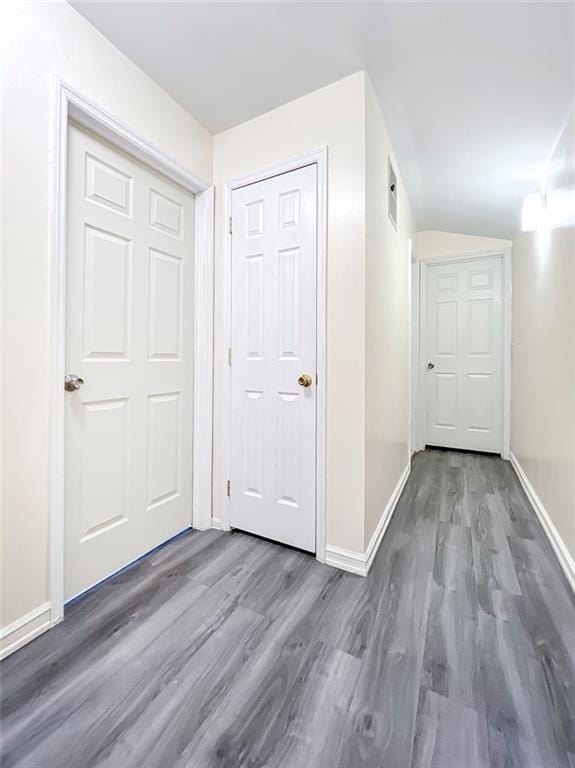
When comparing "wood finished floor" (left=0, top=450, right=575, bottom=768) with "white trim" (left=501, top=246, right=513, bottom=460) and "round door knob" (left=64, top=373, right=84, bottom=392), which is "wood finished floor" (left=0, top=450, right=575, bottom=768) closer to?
"round door knob" (left=64, top=373, right=84, bottom=392)

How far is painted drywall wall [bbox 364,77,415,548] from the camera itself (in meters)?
1.65

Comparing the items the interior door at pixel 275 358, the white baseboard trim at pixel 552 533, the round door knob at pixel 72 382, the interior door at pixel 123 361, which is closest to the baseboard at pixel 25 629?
the interior door at pixel 123 361

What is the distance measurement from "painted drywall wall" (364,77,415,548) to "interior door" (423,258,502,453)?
1313 mm

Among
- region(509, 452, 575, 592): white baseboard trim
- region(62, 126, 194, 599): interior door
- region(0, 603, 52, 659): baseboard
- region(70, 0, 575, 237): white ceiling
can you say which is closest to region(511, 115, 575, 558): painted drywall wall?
region(509, 452, 575, 592): white baseboard trim

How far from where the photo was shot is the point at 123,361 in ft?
5.26

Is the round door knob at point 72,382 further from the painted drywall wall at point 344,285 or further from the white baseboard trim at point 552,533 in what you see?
the white baseboard trim at point 552,533

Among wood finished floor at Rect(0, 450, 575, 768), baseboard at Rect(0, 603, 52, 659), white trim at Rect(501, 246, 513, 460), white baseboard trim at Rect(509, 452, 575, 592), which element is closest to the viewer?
wood finished floor at Rect(0, 450, 575, 768)

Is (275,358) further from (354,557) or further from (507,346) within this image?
(507,346)

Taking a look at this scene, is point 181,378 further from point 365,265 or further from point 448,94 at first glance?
point 448,94

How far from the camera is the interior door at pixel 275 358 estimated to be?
5.65ft

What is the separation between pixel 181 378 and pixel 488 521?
2.02 meters

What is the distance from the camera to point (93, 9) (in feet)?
4.30

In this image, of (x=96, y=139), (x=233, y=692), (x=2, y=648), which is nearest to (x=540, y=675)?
(x=233, y=692)

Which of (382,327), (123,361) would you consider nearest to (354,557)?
(382,327)
